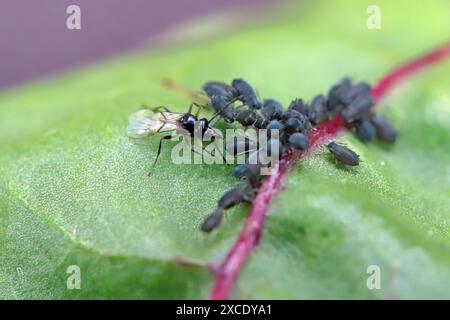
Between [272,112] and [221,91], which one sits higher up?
[221,91]

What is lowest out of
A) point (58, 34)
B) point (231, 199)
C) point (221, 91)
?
point (231, 199)

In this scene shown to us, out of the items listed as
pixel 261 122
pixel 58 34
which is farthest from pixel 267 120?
pixel 58 34

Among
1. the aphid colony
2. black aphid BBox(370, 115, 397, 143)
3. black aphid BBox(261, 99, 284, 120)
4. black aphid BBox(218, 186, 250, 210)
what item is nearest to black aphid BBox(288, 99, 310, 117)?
the aphid colony

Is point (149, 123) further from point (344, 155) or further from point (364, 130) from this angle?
point (364, 130)

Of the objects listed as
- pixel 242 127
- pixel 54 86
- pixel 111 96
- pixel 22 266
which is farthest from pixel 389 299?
pixel 54 86

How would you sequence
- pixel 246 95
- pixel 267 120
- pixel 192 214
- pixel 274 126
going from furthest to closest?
pixel 246 95 < pixel 267 120 < pixel 274 126 < pixel 192 214

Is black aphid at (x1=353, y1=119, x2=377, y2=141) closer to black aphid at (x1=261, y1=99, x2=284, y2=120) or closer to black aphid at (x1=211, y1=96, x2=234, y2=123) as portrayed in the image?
black aphid at (x1=261, y1=99, x2=284, y2=120)
